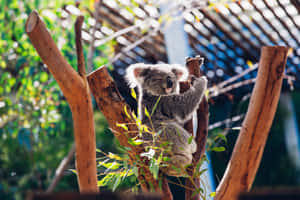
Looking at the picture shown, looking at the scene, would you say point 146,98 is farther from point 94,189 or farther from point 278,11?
point 278,11

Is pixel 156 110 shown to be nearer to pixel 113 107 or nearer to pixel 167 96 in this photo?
pixel 167 96

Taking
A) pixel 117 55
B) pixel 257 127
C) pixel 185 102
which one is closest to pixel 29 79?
pixel 117 55

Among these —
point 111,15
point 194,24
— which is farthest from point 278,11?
point 111,15

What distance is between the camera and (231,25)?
10.2 ft

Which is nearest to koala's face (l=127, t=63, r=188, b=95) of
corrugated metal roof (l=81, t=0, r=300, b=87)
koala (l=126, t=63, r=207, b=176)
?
koala (l=126, t=63, r=207, b=176)

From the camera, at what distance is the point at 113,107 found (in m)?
1.10

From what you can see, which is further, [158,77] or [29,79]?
[29,79]

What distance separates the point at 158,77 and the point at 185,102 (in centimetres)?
16

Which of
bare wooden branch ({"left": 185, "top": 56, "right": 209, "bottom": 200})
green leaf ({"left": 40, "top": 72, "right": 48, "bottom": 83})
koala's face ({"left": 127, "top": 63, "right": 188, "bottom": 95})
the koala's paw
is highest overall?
green leaf ({"left": 40, "top": 72, "right": 48, "bottom": 83})

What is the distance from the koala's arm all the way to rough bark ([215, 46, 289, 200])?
271mm

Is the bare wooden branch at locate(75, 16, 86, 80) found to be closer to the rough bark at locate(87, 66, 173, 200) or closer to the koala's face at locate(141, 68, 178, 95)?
the rough bark at locate(87, 66, 173, 200)

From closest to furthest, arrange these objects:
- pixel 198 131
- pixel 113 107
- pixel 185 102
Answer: pixel 113 107 < pixel 198 131 < pixel 185 102

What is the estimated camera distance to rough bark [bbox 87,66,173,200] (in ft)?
3.55

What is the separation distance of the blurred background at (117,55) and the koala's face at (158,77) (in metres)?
0.23
